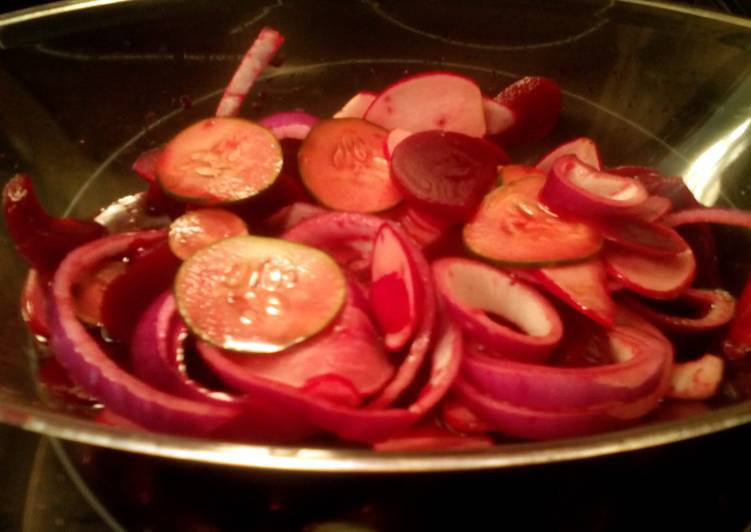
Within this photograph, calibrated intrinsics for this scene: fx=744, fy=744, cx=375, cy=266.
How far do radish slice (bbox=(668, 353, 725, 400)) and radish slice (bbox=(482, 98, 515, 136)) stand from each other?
0.61m

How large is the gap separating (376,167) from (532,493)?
0.58 metres

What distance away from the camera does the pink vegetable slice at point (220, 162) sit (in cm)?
114

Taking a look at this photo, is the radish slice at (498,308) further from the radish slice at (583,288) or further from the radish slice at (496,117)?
the radish slice at (496,117)

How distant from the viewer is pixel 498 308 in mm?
1036

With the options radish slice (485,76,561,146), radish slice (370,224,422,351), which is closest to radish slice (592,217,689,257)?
radish slice (370,224,422,351)

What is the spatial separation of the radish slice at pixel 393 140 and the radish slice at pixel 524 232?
0.19 m

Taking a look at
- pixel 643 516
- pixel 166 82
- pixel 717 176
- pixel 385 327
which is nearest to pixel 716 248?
pixel 717 176

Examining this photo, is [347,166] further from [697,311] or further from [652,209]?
[697,311]

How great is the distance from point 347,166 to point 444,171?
7.0 inches

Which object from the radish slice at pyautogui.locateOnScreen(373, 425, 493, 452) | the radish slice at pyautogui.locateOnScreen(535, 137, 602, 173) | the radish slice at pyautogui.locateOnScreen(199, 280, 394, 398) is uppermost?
the radish slice at pyautogui.locateOnScreen(535, 137, 602, 173)

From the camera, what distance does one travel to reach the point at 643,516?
0.94m

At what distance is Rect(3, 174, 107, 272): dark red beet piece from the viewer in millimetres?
1090

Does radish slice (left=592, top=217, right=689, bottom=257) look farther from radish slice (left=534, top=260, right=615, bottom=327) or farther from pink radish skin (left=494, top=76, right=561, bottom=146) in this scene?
pink radish skin (left=494, top=76, right=561, bottom=146)

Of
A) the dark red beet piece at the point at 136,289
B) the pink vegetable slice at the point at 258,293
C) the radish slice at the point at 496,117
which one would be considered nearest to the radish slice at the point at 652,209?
the radish slice at the point at 496,117
